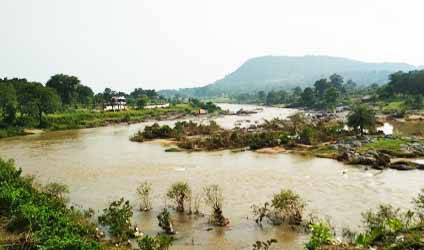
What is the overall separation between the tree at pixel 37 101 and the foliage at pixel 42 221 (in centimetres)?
5676

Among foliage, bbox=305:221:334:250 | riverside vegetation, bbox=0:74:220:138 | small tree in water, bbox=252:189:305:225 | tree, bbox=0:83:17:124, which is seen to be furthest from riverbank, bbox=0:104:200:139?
foliage, bbox=305:221:334:250

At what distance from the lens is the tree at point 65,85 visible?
102188mm

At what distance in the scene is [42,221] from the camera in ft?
56.0

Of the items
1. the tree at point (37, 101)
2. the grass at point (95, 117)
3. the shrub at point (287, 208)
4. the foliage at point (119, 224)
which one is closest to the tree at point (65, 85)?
the grass at point (95, 117)

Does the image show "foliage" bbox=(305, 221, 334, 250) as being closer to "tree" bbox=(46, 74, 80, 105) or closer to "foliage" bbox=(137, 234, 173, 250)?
"foliage" bbox=(137, 234, 173, 250)

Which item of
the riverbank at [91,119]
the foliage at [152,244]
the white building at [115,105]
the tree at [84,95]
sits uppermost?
the tree at [84,95]

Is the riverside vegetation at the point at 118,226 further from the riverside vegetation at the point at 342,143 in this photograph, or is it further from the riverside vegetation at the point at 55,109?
the riverside vegetation at the point at 55,109

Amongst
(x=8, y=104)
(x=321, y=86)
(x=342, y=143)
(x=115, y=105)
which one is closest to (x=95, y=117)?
(x=8, y=104)

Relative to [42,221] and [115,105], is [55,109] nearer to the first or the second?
[115,105]

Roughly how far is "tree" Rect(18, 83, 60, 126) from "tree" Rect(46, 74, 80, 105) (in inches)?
837

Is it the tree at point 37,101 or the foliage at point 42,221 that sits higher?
the tree at point 37,101

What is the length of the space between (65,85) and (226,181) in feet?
268

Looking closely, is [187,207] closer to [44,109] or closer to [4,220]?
[4,220]

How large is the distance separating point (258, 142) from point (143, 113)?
6411cm
